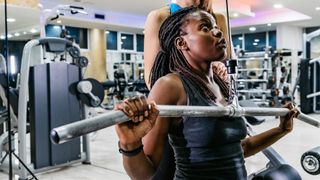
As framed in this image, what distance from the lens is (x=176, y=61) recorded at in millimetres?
1090

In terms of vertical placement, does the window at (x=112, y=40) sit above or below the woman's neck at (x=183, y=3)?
above

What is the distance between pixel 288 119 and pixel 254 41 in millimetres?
13760

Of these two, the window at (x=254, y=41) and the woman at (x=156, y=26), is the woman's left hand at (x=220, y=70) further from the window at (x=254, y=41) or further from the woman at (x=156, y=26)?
the window at (x=254, y=41)

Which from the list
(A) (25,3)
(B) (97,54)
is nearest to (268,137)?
(A) (25,3)

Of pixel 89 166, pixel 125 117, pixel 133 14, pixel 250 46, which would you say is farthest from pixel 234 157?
pixel 250 46

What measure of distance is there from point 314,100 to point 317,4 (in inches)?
118

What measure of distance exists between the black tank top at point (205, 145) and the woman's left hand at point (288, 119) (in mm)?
365

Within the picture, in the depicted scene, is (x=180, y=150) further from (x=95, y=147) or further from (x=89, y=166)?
(x=95, y=147)

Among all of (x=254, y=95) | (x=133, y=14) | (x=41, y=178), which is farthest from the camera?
(x=133, y=14)

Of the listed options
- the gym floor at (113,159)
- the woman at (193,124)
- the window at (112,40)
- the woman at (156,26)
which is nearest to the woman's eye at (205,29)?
the woman at (193,124)

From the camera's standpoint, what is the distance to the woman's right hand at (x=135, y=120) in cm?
73

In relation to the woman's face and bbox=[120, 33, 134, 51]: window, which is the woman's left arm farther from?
bbox=[120, 33, 134, 51]: window

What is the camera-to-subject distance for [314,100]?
7.52 meters

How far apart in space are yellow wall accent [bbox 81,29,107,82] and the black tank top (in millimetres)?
11392
